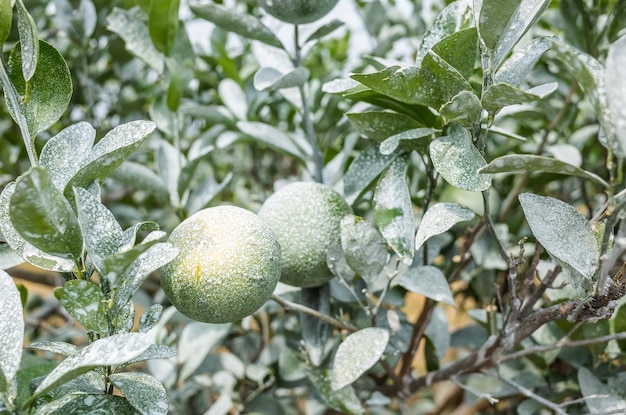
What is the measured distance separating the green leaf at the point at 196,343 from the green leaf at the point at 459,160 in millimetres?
476

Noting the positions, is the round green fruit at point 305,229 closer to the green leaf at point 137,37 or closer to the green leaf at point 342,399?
the green leaf at point 342,399

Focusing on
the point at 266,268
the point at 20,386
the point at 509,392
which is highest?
the point at 266,268

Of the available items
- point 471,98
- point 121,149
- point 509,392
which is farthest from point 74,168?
point 509,392

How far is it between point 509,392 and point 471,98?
20.6 inches

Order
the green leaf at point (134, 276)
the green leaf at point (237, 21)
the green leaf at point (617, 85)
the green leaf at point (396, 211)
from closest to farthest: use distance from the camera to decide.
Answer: the green leaf at point (617, 85)
the green leaf at point (134, 276)
the green leaf at point (396, 211)
the green leaf at point (237, 21)

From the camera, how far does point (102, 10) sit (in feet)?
3.39

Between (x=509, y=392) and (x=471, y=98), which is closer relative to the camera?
(x=471, y=98)

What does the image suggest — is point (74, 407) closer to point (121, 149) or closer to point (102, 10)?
point (121, 149)

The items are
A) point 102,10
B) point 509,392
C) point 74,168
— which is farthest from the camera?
point 102,10

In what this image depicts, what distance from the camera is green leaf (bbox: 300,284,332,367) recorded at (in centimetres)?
68

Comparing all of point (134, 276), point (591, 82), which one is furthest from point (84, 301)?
point (591, 82)

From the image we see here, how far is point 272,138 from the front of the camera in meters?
0.78

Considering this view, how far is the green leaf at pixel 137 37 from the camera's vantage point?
0.78 m

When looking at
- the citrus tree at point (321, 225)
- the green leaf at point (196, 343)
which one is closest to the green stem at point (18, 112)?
the citrus tree at point (321, 225)
